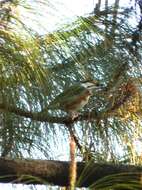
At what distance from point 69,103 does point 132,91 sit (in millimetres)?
200

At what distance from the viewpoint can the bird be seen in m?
1.52

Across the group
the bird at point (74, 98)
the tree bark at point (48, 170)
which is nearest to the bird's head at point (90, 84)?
the bird at point (74, 98)

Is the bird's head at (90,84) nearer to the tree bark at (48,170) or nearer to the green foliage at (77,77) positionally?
the green foliage at (77,77)

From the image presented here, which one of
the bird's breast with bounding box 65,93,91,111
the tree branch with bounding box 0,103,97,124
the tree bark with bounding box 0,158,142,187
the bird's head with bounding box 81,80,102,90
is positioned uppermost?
the bird's head with bounding box 81,80,102,90

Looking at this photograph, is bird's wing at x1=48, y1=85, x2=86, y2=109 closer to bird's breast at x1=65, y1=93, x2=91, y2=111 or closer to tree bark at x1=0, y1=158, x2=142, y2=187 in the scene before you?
bird's breast at x1=65, y1=93, x2=91, y2=111

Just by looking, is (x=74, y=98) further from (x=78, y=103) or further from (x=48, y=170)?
(x=48, y=170)

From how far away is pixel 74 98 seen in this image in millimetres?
1540

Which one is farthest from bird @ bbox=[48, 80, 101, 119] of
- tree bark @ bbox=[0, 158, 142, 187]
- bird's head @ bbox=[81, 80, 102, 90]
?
tree bark @ bbox=[0, 158, 142, 187]

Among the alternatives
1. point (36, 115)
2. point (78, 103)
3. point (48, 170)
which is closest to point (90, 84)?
point (78, 103)

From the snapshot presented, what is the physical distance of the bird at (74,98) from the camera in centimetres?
152

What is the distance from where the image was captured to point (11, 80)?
5.00 feet

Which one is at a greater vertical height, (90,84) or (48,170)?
(90,84)

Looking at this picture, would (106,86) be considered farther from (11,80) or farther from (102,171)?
(102,171)

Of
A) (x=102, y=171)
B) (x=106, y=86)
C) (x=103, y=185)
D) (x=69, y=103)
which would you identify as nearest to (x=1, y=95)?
(x=69, y=103)
